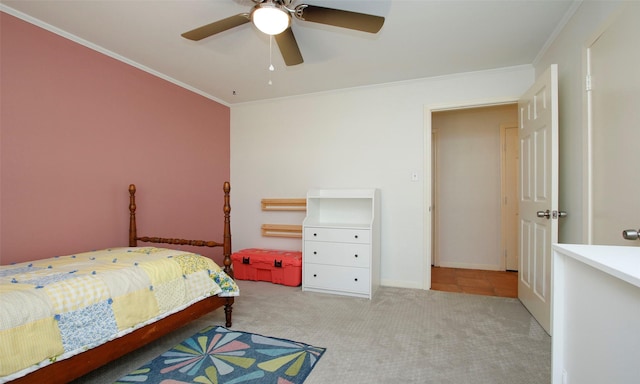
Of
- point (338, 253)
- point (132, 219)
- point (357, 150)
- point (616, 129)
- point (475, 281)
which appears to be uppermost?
point (357, 150)

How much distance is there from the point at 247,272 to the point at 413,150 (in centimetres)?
242

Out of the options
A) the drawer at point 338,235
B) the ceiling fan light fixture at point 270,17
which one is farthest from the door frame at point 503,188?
the ceiling fan light fixture at point 270,17

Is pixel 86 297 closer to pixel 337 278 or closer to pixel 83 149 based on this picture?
pixel 83 149

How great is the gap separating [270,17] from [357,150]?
2119mm

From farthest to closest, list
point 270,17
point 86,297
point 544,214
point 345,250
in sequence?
point 345,250 → point 544,214 → point 270,17 → point 86,297

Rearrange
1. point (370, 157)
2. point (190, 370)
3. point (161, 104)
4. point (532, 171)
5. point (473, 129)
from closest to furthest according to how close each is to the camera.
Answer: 1. point (190, 370)
2. point (532, 171)
3. point (161, 104)
4. point (370, 157)
5. point (473, 129)

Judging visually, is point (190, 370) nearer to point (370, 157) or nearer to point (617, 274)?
point (617, 274)

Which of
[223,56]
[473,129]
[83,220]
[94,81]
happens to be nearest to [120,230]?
[83,220]

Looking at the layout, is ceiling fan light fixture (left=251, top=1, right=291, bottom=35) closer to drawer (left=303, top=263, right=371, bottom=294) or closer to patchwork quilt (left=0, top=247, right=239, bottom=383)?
patchwork quilt (left=0, top=247, right=239, bottom=383)

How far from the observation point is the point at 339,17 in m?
1.69

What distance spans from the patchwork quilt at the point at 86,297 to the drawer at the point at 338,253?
113 centimetres

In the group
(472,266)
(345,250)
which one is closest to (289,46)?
(345,250)

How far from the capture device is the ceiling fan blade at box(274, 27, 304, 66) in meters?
1.90

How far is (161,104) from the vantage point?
3184 mm
